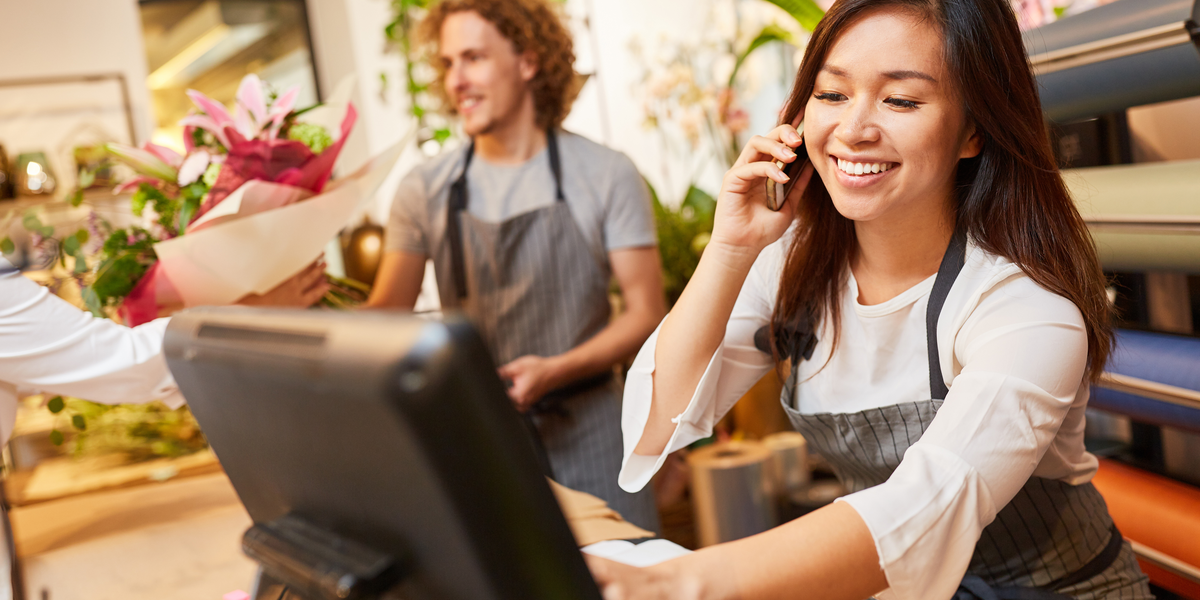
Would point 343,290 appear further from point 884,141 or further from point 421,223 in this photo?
point 884,141

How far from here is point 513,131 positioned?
1878 millimetres

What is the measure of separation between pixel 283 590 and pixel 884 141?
0.71 m

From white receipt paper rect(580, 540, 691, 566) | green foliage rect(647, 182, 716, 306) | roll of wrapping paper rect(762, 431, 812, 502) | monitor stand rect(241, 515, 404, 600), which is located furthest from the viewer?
green foliage rect(647, 182, 716, 306)

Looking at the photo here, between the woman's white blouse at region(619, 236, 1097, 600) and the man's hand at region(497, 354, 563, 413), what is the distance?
52cm

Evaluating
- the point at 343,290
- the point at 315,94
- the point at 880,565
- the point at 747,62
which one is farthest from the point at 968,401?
the point at 315,94

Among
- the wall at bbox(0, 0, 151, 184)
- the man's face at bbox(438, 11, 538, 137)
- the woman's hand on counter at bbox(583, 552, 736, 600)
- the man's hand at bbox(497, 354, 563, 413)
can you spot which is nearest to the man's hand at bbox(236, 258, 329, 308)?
the man's hand at bbox(497, 354, 563, 413)

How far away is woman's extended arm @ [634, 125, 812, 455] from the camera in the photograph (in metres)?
1.05

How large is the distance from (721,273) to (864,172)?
0.21 metres

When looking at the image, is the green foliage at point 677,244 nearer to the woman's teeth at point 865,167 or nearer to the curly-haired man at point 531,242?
the curly-haired man at point 531,242

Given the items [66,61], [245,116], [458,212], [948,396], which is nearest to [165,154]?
[245,116]

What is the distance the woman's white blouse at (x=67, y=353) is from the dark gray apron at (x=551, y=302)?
2.44 ft

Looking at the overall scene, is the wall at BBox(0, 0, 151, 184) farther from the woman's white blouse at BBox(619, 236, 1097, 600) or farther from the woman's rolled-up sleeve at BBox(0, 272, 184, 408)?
the woman's white blouse at BBox(619, 236, 1097, 600)

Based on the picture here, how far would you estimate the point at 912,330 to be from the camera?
3.35 ft

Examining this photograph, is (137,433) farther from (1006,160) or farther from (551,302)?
(1006,160)
